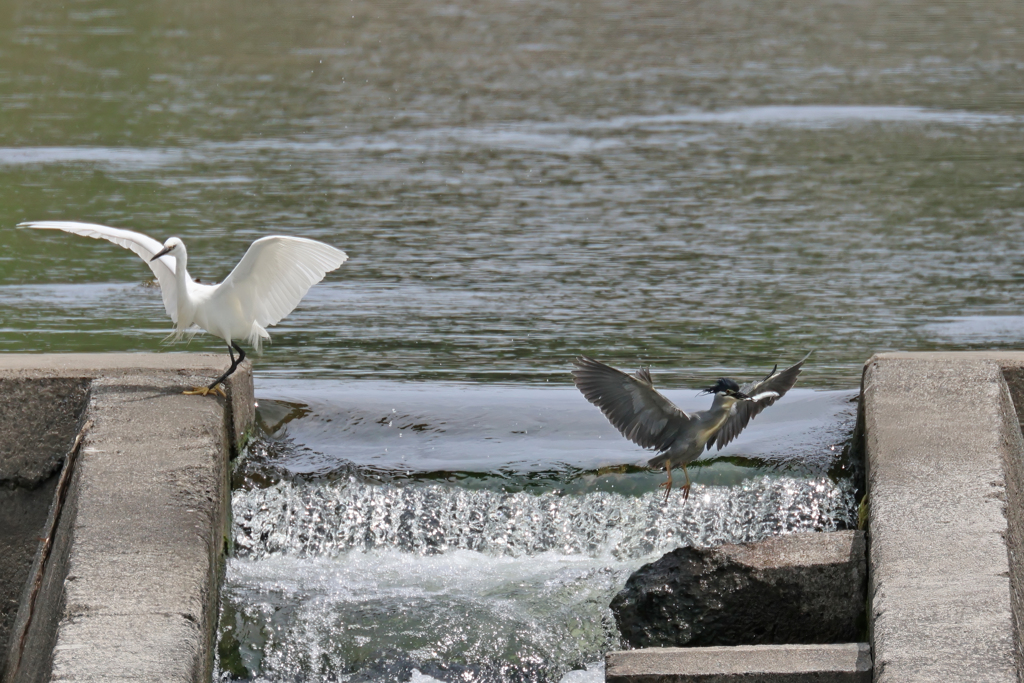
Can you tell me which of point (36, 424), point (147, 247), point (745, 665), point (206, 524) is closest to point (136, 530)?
point (206, 524)

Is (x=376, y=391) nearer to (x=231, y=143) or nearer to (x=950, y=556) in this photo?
(x=950, y=556)

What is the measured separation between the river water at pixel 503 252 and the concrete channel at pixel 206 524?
62 cm

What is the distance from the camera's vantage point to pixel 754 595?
5.45 m

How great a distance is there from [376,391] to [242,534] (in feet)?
5.63

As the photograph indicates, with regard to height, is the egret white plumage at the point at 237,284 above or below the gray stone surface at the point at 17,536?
above

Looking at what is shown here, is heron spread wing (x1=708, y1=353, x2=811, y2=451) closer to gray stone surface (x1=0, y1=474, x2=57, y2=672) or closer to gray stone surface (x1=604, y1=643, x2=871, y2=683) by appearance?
gray stone surface (x1=604, y1=643, x2=871, y2=683)

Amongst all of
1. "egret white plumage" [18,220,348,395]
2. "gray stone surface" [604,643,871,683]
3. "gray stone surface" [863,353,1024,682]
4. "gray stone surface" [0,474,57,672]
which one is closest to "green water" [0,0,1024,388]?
"egret white plumage" [18,220,348,395]

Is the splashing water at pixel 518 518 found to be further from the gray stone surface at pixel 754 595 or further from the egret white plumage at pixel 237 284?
the gray stone surface at pixel 754 595

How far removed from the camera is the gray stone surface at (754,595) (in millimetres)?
5406

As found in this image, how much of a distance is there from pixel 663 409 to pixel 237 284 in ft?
7.80

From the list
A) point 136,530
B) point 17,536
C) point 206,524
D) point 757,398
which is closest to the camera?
point 757,398

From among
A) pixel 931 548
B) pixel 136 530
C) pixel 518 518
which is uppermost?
pixel 518 518

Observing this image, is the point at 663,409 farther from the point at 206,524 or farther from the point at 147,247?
the point at 147,247

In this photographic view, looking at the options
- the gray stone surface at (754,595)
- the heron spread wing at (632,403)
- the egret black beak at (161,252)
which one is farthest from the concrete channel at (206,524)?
the heron spread wing at (632,403)
